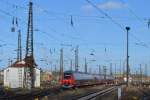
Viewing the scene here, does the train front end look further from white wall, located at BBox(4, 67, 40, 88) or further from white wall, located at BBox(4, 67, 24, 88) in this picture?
white wall, located at BBox(4, 67, 24, 88)

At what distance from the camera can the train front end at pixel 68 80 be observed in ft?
263

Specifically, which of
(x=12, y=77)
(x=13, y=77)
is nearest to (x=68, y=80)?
(x=13, y=77)

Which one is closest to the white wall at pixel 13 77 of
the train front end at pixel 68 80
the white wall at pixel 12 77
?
the white wall at pixel 12 77

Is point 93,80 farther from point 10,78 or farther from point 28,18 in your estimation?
point 28,18

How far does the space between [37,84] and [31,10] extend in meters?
44.4

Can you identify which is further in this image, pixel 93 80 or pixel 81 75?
pixel 93 80

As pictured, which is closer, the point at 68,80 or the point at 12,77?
the point at 68,80

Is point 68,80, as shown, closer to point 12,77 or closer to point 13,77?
point 13,77

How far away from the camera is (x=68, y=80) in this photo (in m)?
80.4

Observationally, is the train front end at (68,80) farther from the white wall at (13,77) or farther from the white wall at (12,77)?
the white wall at (12,77)

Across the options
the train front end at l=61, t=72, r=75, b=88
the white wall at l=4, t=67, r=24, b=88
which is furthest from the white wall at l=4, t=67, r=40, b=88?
the train front end at l=61, t=72, r=75, b=88

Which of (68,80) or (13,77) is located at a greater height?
(13,77)

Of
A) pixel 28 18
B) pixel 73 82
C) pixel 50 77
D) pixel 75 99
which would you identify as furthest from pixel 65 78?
pixel 50 77

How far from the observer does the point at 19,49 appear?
7606 centimetres
